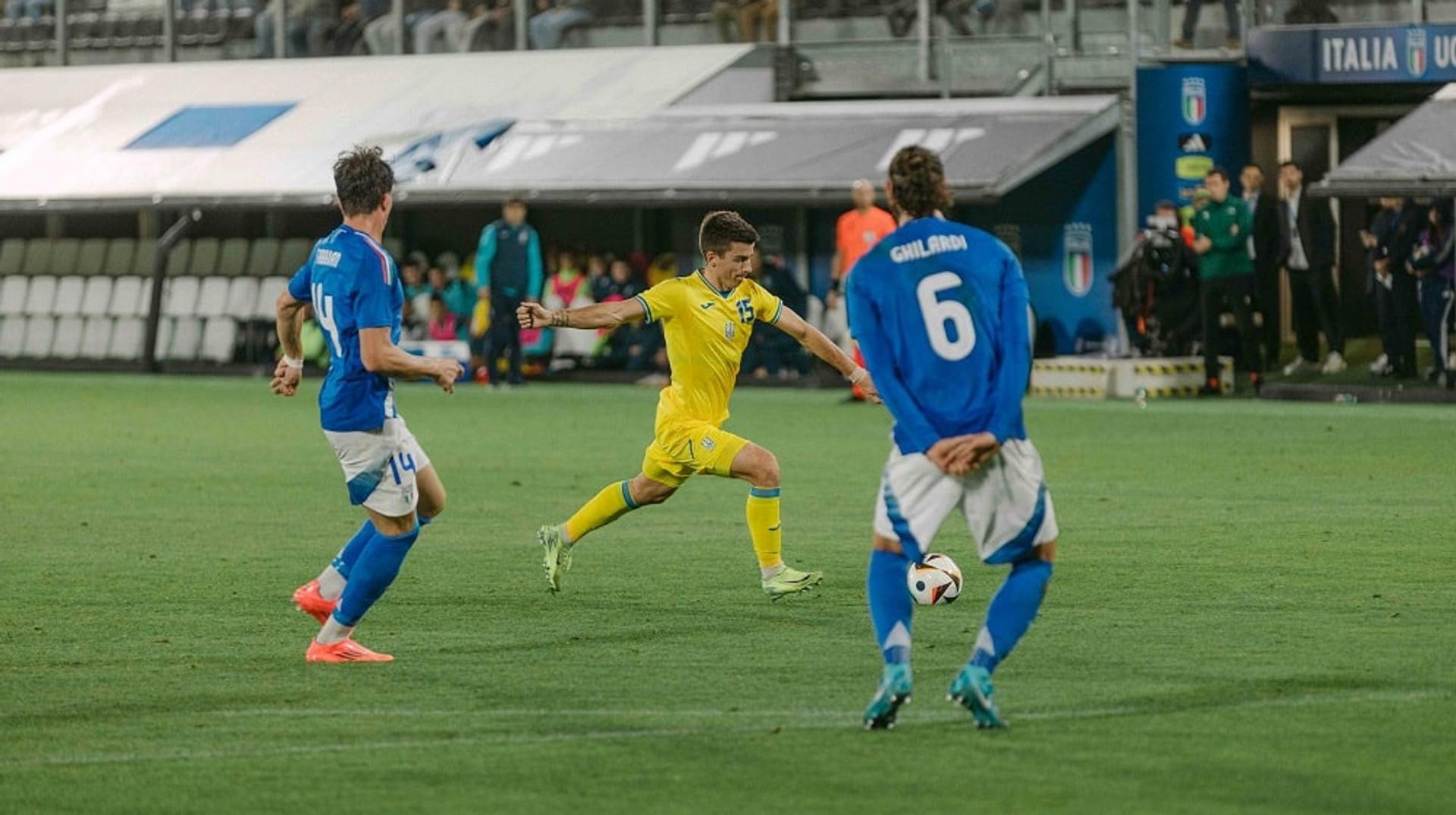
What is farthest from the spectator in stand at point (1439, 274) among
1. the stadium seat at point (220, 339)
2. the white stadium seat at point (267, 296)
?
the stadium seat at point (220, 339)

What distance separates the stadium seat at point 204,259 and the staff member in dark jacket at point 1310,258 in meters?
12.8

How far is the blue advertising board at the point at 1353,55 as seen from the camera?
77.7 feet

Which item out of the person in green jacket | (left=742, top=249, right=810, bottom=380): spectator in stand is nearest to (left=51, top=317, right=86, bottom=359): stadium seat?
(left=742, top=249, right=810, bottom=380): spectator in stand

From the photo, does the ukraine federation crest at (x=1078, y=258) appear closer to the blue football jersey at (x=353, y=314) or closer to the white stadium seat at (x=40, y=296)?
the white stadium seat at (x=40, y=296)

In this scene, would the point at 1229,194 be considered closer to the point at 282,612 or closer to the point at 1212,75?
the point at 1212,75

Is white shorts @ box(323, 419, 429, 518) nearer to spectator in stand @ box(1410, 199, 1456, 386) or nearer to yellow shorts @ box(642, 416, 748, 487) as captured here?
yellow shorts @ box(642, 416, 748, 487)

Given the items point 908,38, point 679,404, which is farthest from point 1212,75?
point 679,404

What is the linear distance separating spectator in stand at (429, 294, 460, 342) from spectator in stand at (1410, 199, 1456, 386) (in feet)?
34.9

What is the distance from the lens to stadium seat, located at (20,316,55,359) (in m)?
31.5

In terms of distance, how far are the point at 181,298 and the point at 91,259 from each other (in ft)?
6.29

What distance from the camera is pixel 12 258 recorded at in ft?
107

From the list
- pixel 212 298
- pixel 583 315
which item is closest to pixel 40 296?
pixel 212 298

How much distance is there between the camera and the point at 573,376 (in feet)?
90.7

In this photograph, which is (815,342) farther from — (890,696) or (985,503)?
(890,696)
